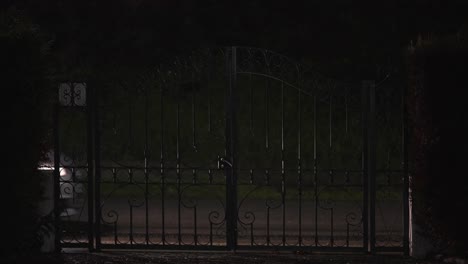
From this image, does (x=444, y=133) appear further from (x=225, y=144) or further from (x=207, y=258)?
(x=207, y=258)

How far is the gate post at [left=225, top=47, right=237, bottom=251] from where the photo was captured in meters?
11.6

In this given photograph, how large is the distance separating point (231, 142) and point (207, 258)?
138 cm

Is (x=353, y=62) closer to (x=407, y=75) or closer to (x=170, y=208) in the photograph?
(x=170, y=208)

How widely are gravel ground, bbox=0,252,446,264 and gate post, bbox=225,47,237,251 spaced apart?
0.38 m

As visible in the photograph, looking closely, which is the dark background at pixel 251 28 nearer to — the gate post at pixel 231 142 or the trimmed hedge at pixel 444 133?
the gate post at pixel 231 142

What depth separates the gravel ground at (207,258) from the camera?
11203 millimetres

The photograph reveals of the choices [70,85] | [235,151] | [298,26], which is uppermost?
[298,26]

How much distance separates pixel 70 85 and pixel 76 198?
172 cm

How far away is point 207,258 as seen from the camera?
11484 mm

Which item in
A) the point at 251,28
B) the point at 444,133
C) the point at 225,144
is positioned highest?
the point at 251,28

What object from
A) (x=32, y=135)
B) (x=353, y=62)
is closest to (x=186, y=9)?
(x=353, y=62)

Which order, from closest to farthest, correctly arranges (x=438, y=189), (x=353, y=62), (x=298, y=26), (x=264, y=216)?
(x=438, y=189), (x=264, y=216), (x=353, y=62), (x=298, y=26)

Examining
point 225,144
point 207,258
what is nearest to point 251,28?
point 225,144

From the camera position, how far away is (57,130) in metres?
11.8
